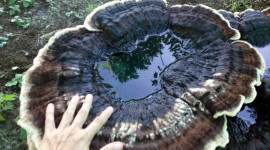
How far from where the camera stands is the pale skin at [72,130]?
2.13m

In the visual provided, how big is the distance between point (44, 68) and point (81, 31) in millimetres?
727

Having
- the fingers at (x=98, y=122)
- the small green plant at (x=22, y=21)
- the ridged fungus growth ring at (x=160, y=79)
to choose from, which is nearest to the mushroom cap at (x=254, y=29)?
the ridged fungus growth ring at (x=160, y=79)

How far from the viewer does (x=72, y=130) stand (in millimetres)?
2209

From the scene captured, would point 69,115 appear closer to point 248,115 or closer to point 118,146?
point 118,146

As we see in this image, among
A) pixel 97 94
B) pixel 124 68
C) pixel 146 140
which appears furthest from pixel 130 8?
pixel 146 140

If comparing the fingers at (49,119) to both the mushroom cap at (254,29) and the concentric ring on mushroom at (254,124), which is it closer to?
the concentric ring on mushroom at (254,124)

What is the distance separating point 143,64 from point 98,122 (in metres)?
1.07

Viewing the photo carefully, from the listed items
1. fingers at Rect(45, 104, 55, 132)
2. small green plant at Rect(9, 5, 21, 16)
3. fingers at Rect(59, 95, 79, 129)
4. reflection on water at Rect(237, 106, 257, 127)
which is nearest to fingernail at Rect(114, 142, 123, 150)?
fingers at Rect(59, 95, 79, 129)

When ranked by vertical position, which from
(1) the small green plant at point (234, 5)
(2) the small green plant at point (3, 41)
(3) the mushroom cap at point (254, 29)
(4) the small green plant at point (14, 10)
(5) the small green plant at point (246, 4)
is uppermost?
(3) the mushroom cap at point (254, 29)

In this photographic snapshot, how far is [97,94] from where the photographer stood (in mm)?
2621

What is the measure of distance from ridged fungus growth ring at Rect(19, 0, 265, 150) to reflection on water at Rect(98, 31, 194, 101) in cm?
7

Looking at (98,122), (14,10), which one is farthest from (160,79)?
(14,10)

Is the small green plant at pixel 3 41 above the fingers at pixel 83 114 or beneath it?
beneath

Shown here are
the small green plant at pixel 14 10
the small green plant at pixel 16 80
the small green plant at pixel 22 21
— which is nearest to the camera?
the small green plant at pixel 16 80
